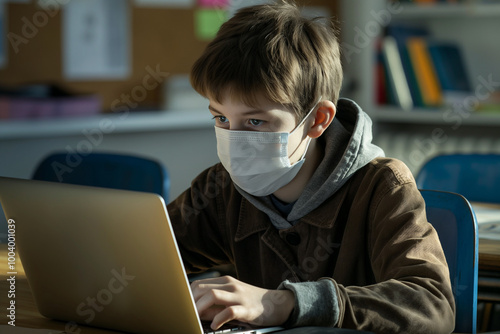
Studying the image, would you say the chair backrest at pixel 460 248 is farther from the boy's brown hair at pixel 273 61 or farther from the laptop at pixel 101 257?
the laptop at pixel 101 257

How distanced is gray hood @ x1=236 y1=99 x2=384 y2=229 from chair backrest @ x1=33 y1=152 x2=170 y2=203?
0.61m

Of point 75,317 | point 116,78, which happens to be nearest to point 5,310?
point 75,317

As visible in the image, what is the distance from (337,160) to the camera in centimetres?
120

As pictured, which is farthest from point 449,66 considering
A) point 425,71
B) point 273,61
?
point 273,61

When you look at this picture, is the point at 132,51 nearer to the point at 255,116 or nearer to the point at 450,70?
the point at 450,70

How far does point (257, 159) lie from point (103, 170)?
83cm

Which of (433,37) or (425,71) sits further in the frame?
(433,37)

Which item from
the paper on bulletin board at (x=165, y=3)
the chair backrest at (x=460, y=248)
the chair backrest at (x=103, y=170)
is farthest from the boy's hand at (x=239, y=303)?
the paper on bulletin board at (x=165, y=3)

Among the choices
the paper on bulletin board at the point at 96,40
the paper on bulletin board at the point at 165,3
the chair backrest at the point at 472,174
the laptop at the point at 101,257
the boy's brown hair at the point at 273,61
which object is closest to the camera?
the laptop at the point at 101,257

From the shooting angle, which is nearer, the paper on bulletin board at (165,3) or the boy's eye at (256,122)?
the boy's eye at (256,122)

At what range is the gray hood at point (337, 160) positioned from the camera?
115 cm

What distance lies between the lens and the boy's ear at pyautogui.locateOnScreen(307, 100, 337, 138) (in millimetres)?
1195

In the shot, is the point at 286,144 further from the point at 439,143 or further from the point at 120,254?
the point at 439,143

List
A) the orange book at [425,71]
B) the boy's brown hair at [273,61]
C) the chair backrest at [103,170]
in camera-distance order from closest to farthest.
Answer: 1. the boy's brown hair at [273,61]
2. the chair backrest at [103,170]
3. the orange book at [425,71]
